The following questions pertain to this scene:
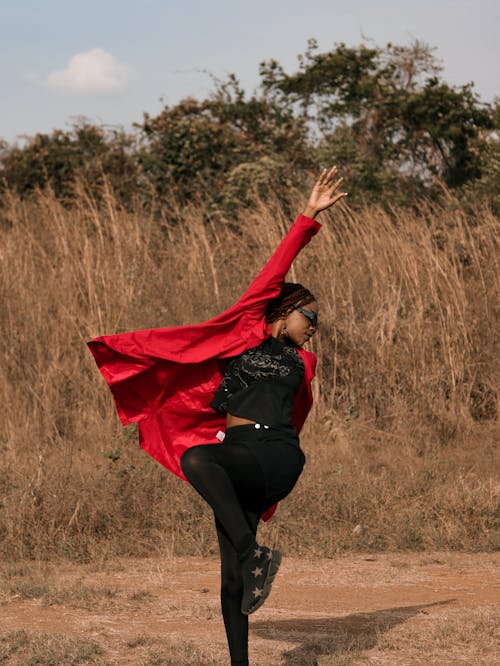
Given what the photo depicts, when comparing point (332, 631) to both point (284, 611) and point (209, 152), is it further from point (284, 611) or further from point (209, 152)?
point (209, 152)

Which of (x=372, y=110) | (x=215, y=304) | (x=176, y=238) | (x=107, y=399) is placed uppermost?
(x=372, y=110)

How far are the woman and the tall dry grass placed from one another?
8.90ft

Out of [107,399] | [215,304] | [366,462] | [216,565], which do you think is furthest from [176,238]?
[216,565]

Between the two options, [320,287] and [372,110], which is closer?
[320,287]

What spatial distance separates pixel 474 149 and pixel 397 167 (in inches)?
101

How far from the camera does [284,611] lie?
6.03m

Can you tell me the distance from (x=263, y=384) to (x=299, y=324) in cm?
31

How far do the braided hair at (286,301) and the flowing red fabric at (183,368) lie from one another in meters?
0.05

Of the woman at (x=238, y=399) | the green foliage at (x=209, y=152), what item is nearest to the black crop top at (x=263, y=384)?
the woman at (x=238, y=399)

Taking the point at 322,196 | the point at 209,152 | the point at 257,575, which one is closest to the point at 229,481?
the point at 257,575

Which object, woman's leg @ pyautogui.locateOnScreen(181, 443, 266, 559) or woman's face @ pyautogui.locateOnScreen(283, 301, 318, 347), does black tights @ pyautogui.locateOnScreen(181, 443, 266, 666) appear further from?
woman's face @ pyautogui.locateOnScreen(283, 301, 318, 347)

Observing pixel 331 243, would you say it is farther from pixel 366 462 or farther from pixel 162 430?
pixel 162 430

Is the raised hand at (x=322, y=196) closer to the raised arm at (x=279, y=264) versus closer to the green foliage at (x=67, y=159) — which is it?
the raised arm at (x=279, y=264)

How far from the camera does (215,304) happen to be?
11000 millimetres
